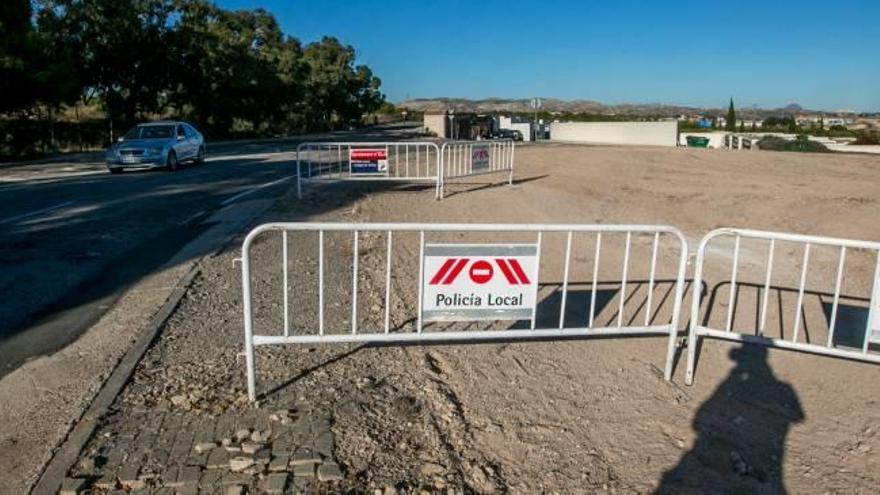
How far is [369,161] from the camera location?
15633mm

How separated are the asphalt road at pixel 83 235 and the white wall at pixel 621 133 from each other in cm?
5063

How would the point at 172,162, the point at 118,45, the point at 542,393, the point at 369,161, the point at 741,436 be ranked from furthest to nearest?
the point at 118,45 < the point at 172,162 < the point at 369,161 < the point at 542,393 < the point at 741,436

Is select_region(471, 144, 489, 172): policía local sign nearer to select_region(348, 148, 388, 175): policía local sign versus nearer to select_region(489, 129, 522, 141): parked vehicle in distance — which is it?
select_region(348, 148, 388, 175): policía local sign

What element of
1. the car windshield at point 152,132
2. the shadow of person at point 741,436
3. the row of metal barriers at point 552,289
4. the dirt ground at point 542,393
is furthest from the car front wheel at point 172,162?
the shadow of person at point 741,436

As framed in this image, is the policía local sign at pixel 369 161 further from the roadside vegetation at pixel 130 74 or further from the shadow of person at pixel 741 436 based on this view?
the roadside vegetation at pixel 130 74

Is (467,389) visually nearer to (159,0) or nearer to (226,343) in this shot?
(226,343)

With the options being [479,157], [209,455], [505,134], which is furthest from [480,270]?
[505,134]

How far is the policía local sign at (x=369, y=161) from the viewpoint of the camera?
51.0ft

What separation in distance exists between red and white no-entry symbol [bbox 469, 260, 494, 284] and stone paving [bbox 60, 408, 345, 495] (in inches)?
56.9

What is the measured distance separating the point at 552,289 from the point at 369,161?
28.5ft

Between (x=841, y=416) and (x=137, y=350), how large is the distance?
511 centimetres

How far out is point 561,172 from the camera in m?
25.3

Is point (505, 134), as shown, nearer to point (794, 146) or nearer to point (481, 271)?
point (794, 146)

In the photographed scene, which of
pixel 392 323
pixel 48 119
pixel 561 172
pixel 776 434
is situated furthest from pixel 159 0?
pixel 776 434
